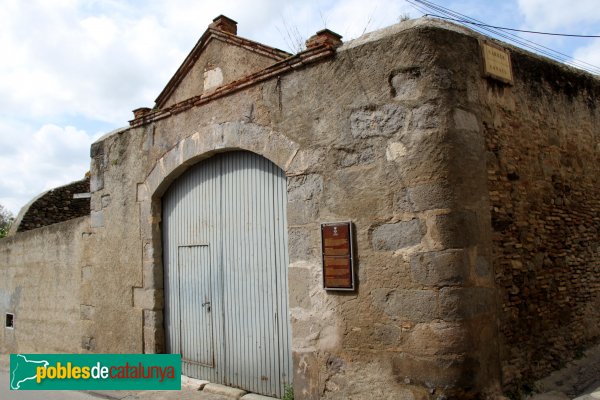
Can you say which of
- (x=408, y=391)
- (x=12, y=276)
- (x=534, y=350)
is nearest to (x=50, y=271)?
(x=12, y=276)

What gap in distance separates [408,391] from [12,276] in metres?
7.50

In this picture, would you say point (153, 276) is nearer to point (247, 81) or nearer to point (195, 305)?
point (195, 305)

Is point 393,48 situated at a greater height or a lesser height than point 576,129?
greater

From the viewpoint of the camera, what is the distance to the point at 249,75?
188 inches

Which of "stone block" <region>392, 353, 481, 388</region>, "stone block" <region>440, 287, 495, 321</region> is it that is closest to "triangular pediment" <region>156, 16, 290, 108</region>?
"stone block" <region>440, 287, 495, 321</region>

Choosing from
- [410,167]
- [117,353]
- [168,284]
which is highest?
[410,167]

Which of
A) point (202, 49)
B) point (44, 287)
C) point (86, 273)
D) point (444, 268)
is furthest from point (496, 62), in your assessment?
point (44, 287)

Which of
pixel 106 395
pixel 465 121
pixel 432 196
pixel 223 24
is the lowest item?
pixel 106 395

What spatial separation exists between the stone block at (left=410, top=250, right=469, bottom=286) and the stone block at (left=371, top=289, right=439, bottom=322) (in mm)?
97

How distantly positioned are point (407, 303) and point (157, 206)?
3.41m

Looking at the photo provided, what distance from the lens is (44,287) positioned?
7582mm

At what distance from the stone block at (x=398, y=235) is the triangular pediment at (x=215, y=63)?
2021 millimetres

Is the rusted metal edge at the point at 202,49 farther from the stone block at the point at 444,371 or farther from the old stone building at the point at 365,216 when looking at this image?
the stone block at the point at 444,371

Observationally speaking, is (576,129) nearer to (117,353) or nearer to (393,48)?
(393,48)
